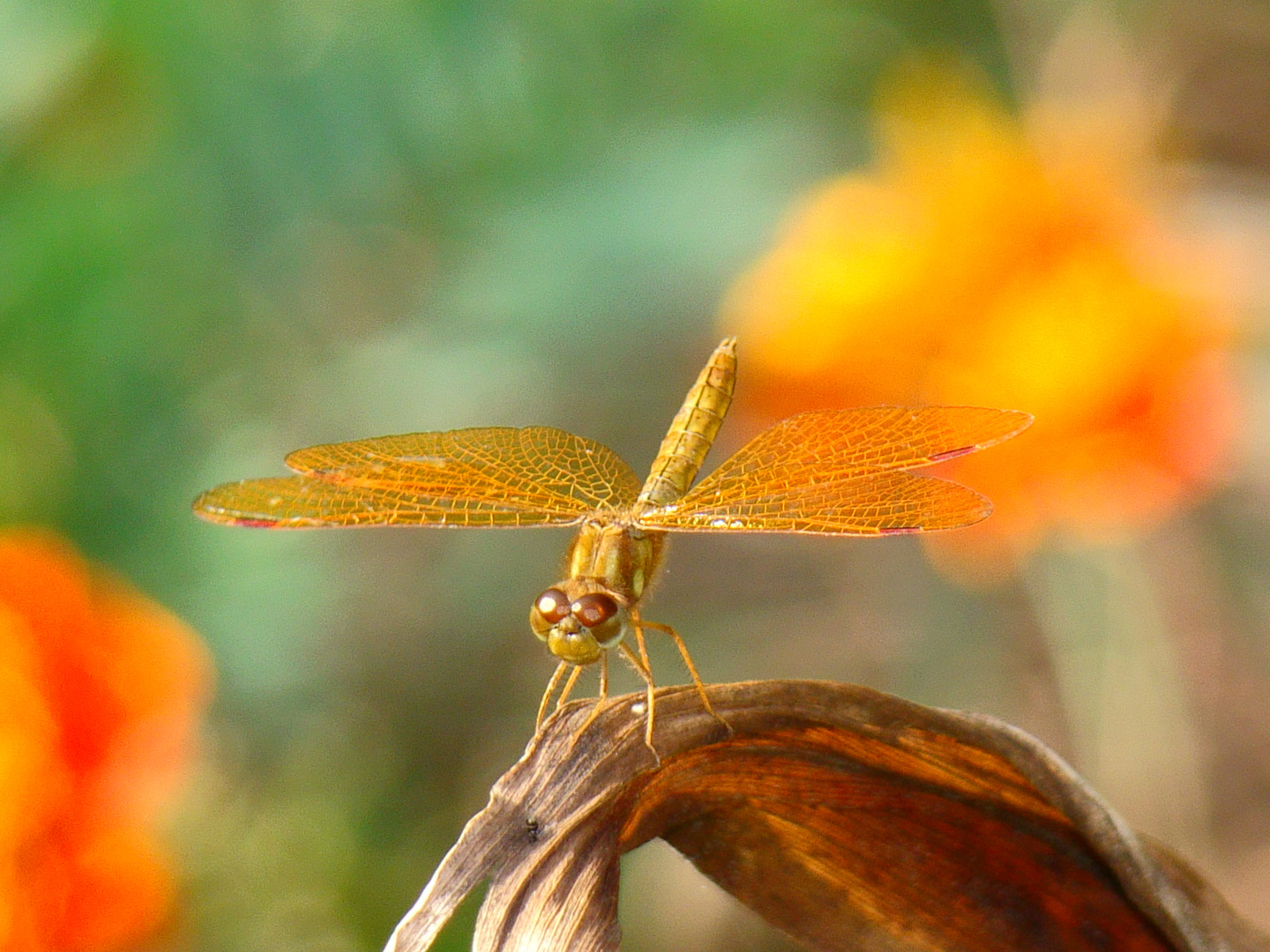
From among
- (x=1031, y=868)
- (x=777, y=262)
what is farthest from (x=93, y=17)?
(x=1031, y=868)

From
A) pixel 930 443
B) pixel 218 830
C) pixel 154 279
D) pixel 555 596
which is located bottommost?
pixel 218 830

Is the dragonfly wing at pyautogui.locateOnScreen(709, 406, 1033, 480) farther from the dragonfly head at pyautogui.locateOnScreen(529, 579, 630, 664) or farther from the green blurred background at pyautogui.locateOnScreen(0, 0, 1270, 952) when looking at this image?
the green blurred background at pyautogui.locateOnScreen(0, 0, 1270, 952)

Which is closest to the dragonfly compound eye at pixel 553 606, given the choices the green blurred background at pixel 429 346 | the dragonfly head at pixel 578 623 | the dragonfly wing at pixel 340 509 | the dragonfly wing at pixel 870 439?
the dragonfly head at pixel 578 623

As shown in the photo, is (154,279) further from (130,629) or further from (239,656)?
(130,629)

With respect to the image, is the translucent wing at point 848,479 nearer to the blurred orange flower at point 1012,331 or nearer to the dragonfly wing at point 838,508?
the dragonfly wing at point 838,508

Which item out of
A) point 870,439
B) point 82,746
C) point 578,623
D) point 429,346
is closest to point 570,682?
point 578,623

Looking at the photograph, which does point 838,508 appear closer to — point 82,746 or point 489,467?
point 489,467
